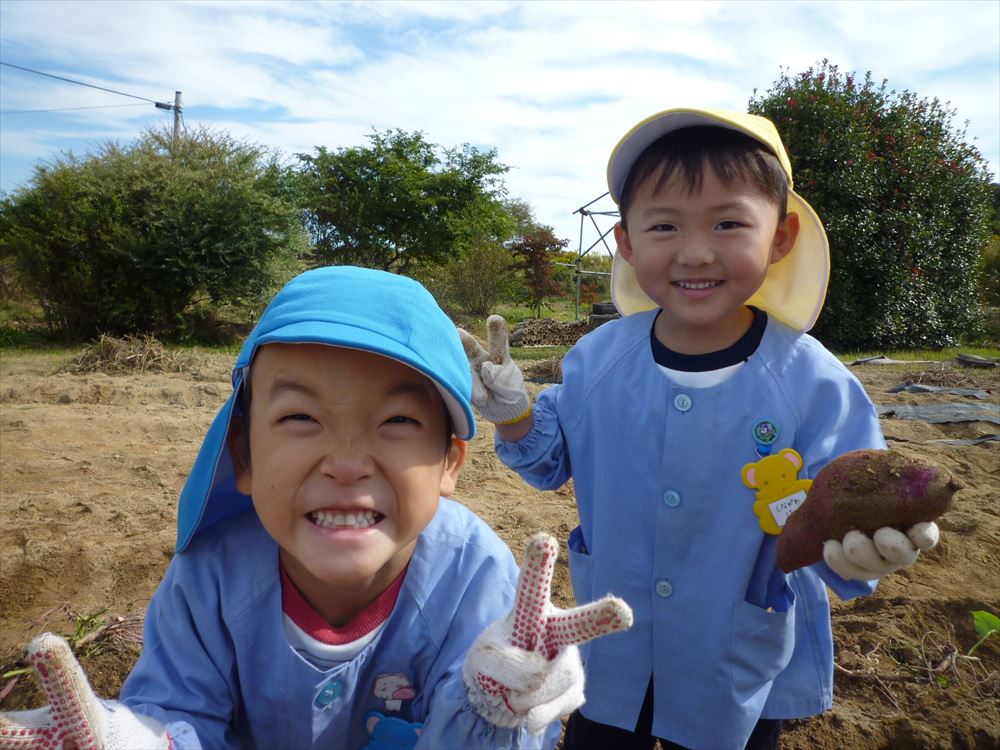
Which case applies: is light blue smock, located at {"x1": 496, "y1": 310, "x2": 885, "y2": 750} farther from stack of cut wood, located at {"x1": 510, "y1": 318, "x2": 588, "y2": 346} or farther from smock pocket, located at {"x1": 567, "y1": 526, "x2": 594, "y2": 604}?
stack of cut wood, located at {"x1": 510, "y1": 318, "x2": 588, "y2": 346}

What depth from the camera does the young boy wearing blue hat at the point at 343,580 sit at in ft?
3.36

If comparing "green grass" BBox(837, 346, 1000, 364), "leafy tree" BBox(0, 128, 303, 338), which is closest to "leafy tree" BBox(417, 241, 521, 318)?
"leafy tree" BBox(0, 128, 303, 338)

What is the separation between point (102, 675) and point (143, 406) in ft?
13.8

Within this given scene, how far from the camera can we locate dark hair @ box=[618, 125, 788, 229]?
58.0 inches

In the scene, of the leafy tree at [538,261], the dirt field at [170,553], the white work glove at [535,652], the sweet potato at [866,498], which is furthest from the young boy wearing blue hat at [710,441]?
the leafy tree at [538,261]

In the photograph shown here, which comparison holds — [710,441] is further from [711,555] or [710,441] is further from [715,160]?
[715,160]

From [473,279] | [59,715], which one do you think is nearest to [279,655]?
[59,715]

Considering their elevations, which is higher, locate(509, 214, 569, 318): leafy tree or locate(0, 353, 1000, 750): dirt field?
locate(509, 214, 569, 318): leafy tree

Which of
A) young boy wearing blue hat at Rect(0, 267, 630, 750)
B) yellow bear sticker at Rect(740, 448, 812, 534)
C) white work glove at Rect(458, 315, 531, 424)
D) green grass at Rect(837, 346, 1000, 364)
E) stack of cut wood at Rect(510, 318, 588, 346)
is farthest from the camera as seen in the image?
stack of cut wood at Rect(510, 318, 588, 346)

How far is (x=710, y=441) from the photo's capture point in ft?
5.01

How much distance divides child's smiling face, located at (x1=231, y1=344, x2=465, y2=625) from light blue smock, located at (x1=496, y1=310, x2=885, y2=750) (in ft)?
1.86

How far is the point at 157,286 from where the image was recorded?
10938 mm

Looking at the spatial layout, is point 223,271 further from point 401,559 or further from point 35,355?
point 401,559

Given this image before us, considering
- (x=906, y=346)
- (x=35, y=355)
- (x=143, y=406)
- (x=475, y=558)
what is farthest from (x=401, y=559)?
(x=906, y=346)
